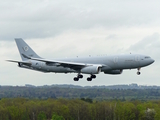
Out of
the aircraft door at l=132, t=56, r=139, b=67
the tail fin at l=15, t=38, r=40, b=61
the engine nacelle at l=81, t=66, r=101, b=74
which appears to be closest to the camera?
the aircraft door at l=132, t=56, r=139, b=67

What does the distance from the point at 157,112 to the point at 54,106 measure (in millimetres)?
31853

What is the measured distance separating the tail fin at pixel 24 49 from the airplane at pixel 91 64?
226 centimetres

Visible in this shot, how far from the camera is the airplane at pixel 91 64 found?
83750 mm

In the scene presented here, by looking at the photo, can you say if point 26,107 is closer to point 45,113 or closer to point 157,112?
point 45,113

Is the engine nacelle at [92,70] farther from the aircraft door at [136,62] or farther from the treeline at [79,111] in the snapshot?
the treeline at [79,111]

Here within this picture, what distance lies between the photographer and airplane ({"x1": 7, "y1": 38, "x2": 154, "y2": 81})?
8375cm

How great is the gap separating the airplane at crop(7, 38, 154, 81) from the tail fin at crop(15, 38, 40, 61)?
88.9 inches

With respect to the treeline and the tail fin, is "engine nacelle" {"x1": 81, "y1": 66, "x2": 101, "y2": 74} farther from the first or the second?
the treeline

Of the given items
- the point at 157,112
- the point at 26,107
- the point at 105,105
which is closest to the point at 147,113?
the point at 157,112

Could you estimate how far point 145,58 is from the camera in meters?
83.8

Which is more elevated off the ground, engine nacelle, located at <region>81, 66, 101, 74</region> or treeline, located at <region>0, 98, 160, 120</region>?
engine nacelle, located at <region>81, 66, 101, 74</region>

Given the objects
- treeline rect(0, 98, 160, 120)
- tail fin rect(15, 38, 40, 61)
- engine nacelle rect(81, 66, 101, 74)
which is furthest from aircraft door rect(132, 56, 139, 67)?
treeline rect(0, 98, 160, 120)

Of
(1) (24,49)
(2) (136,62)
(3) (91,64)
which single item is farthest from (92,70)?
(1) (24,49)

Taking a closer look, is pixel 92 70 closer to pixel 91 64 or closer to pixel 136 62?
pixel 91 64
